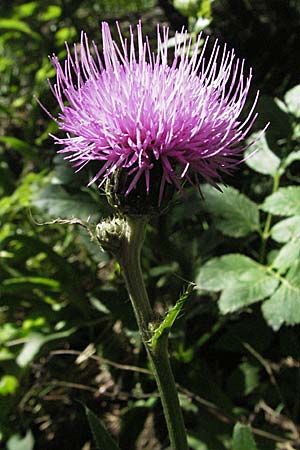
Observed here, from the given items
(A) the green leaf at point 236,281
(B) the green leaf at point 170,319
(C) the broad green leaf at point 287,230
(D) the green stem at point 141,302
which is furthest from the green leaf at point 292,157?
(B) the green leaf at point 170,319

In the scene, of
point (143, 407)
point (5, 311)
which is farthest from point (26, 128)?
point (143, 407)

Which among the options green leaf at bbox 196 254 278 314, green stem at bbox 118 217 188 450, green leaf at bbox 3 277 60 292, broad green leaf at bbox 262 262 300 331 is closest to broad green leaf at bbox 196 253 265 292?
green leaf at bbox 196 254 278 314

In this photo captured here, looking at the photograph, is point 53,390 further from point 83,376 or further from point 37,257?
point 37,257

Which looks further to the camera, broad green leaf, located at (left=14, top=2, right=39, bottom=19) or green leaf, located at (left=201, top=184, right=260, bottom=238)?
broad green leaf, located at (left=14, top=2, right=39, bottom=19)

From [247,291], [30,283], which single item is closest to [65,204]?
[30,283]

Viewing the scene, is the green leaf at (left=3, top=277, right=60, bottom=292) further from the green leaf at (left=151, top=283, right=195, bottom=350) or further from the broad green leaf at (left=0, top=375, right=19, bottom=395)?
the green leaf at (left=151, top=283, right=195, bottom=350)

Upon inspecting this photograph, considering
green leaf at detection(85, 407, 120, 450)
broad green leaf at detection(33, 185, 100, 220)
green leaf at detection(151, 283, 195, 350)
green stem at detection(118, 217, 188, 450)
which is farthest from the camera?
broad green leaf at detection(33, 185, 100, 220)

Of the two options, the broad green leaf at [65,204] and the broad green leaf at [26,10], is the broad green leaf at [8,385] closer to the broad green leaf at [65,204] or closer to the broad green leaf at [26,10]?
the broad green leaf at [65,204]
